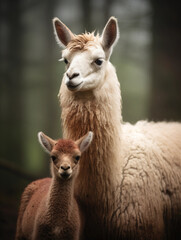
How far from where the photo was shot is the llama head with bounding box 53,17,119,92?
234cm

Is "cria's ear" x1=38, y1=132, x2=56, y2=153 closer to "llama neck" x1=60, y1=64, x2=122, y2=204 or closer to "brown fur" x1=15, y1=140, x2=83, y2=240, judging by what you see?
"brown fur" x1=15, y1=140, x2=83, y2=240

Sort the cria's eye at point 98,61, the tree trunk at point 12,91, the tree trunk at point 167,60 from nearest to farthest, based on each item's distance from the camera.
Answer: the cria's eye at point 98,61 < the tree trunk at point 167,60 < the tree trunk at point 12,91

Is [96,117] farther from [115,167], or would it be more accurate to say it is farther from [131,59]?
[131,59]

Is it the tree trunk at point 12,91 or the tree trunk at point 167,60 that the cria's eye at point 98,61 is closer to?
the tree trunk at point 167,60

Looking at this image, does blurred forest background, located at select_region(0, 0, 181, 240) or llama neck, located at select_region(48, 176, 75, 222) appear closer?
llama neck, located at select_region(48, 176, 75, 222)

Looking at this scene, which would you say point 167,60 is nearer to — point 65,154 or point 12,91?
point 65,154

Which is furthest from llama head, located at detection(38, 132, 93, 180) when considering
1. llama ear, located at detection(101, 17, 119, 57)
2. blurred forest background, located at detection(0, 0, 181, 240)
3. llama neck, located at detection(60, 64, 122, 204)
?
blurred forest background, located at detection(0, 0, 181, 240)

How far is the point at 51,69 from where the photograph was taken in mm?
6434

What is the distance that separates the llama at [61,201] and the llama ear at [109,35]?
0.80 m

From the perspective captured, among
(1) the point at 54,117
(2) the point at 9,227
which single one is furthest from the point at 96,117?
(1) the point at 54,117

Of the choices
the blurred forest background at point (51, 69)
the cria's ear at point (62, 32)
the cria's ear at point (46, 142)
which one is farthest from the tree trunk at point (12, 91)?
the cria's ear at point (46, 142)

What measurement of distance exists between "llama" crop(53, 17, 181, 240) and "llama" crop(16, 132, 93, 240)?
24cm

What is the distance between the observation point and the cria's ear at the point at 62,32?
2.63 m

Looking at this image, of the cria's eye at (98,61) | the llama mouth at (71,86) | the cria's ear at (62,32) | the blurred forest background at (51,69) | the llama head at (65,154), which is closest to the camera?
the llama head at (65,154)
